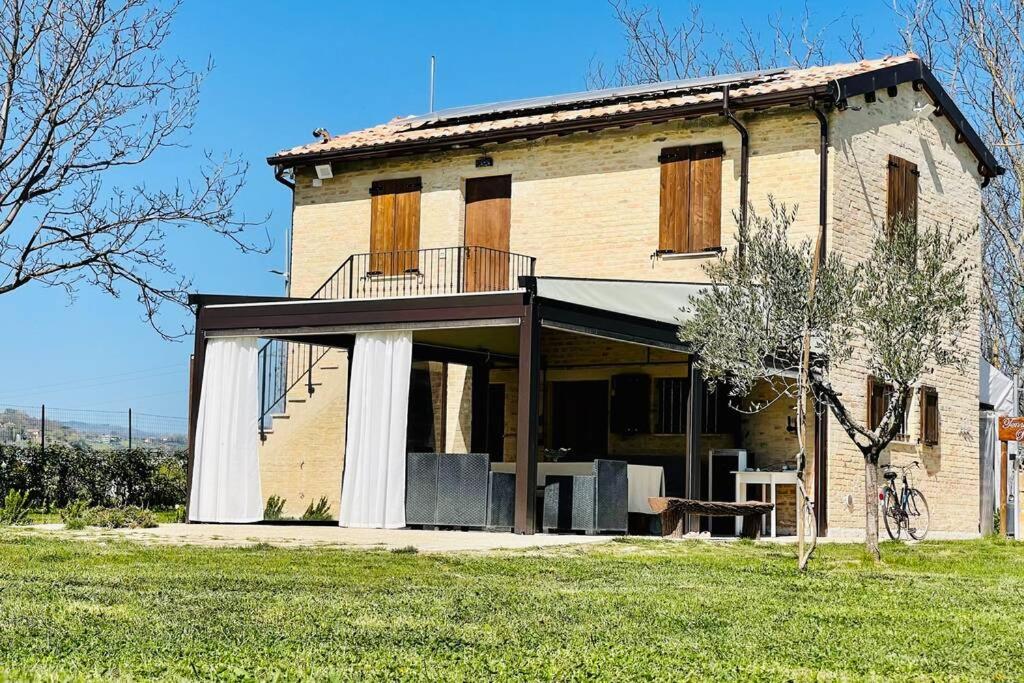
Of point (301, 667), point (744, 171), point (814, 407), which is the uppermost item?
point (744, 171)

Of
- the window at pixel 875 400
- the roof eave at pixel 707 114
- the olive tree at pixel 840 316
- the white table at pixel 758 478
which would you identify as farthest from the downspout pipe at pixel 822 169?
the olive tree at pixel 840 316

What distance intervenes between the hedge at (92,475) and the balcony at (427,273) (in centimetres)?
388

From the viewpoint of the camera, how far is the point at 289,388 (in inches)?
838

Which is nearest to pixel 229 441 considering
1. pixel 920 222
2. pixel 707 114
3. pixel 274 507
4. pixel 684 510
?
pixel 274 507

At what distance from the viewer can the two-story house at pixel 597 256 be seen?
17156 millimetres

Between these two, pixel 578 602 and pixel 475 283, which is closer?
pixel 578 602

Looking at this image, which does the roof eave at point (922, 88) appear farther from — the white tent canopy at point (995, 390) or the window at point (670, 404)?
the window at point (670, 404)

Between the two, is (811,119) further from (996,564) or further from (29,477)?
(29,477)

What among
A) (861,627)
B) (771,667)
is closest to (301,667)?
(771,667)

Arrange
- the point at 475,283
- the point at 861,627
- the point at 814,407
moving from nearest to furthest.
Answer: the point at 861,627 < the point at 814,407 < the point at 475,283

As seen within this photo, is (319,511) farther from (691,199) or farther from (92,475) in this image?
(691,199)

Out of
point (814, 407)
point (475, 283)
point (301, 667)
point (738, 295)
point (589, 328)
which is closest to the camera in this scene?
point (301, 667)

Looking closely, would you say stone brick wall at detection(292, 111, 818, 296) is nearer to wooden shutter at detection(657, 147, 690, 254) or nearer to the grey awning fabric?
wooden shutter at detection(657, 147, 690, 254)

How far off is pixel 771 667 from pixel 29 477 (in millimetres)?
16923
